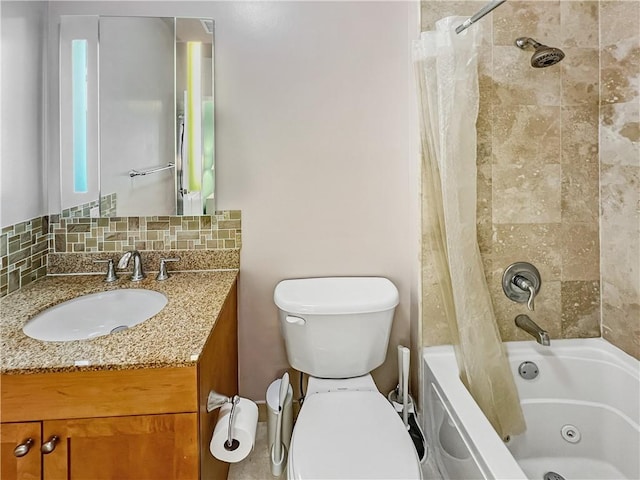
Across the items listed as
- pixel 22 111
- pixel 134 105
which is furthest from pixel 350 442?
pixel 22 111

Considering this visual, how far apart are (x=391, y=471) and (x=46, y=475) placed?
865mm

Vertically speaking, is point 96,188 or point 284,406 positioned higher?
point 96,188

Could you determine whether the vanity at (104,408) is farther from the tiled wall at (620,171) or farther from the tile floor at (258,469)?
the tiled wall at (620,171)

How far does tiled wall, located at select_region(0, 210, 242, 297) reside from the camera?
1.70 m

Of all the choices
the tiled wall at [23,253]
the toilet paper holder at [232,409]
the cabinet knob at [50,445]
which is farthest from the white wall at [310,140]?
the cabinet knob at [50,445]

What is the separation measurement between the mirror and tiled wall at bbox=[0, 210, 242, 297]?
0.06 meters

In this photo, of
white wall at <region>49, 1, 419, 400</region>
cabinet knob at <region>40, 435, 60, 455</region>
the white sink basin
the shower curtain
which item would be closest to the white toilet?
white wall at <region>49, 1, 419, 400</region>

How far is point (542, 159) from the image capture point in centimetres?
167

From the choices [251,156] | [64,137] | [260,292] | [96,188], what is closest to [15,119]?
[64,137]

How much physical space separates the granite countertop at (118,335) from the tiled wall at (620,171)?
1.53 meters

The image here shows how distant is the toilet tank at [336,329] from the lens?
1519 millimetres

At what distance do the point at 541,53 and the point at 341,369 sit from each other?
139 centimetres

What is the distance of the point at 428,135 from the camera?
153cm

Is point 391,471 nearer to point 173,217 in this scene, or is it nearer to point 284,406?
point 284,406
